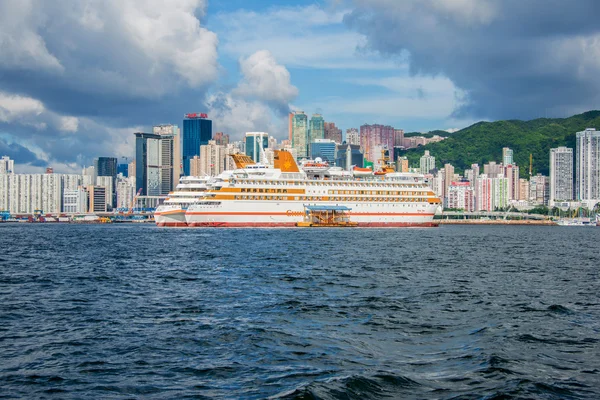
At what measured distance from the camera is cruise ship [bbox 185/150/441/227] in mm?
80812

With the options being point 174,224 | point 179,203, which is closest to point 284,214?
point 179,203

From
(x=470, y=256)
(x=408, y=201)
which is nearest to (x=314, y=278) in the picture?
(x=470, y=256)

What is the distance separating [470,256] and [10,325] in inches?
1171

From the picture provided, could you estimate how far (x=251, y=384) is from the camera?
1039 cm

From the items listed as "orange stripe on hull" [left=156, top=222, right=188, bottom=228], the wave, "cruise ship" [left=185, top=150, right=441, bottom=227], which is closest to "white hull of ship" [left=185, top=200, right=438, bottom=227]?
"cruise ship" [left=185, top=150, right=441, bottom=227]

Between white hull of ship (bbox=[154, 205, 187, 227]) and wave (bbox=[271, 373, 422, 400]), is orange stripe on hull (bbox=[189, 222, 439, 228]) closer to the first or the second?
white hull of ship (bbox=[154, 205, 187, 227])

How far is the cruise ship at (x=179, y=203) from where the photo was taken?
81.4 metres

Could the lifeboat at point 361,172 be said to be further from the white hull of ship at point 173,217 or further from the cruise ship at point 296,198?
the white hull of ship at point 173,217

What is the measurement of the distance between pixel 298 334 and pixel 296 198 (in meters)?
72.0

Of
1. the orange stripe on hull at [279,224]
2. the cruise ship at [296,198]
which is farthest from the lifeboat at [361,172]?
the orange stripe on hull at [279,224]

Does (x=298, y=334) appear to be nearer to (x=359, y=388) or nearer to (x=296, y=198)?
(x=359, y=388)

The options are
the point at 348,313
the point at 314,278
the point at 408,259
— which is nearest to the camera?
the point at 348,313

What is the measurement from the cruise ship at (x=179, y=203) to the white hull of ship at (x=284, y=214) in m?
1.86

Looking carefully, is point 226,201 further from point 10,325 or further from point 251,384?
point 251,384
